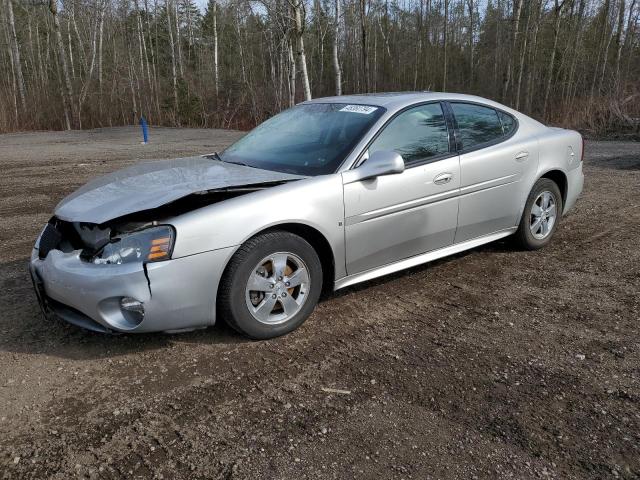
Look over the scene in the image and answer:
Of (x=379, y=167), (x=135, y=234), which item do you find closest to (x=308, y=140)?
(x=379, y=167)

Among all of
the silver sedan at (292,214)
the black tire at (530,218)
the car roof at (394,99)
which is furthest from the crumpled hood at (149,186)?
the black tire at (530,218)

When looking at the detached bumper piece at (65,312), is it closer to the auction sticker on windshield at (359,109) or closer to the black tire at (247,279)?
the black tire at (247,279)

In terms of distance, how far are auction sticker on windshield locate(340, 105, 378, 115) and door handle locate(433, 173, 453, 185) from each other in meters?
0.73

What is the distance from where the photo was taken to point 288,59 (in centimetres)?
2470

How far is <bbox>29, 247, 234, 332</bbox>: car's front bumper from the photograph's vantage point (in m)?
3.05

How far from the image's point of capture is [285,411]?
2.78 meters

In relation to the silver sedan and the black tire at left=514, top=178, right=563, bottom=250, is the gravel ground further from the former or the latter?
the black tire at left=514, top=178, right=563, bottom=250

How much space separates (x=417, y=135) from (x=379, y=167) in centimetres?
69

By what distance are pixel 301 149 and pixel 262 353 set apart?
5.40 ft

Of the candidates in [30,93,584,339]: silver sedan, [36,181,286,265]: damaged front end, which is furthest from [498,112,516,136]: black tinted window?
[36,181,286,265]: damaged front end

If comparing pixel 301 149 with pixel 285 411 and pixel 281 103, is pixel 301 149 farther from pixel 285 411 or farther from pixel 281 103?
pixel 281 103

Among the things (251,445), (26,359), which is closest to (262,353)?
(251,445)

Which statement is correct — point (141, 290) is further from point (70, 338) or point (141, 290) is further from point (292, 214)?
point (292, 214)

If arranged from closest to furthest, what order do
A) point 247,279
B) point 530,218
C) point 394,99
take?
point 247,279, point 394,99, point 530,218
